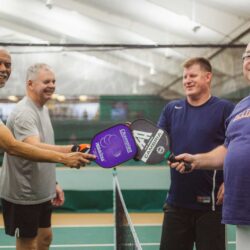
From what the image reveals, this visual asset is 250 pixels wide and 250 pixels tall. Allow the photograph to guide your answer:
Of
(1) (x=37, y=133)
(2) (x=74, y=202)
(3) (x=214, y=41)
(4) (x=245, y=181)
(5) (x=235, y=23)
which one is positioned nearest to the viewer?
(4) (x=245, y=181)

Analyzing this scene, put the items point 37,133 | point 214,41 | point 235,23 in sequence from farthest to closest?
point 214,41 < point 235,23 < point 37,133

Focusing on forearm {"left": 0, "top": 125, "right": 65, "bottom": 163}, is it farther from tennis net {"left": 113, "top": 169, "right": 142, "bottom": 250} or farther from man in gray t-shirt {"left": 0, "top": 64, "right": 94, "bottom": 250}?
tennis net {"left": 113, "top": 169, "right": 142, "bottom": 250}

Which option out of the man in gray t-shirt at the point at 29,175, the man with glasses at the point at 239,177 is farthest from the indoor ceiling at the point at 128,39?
the man with glasses at the point at 239,177

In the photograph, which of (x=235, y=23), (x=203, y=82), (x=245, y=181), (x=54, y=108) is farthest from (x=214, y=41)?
(x=245, y=181)

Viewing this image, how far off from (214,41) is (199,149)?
829 centimetres

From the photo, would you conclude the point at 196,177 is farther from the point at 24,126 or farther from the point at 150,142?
the point at 24,126

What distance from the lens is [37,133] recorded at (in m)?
2.99

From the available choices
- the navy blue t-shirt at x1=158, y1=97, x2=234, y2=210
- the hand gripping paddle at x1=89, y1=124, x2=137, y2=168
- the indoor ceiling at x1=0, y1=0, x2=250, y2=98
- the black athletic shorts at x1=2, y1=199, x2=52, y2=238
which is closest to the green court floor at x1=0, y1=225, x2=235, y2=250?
the black athletic shorts at x1=2, y1=199, x2=52, y2=238

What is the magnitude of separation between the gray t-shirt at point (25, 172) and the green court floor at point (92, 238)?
251 centimetres

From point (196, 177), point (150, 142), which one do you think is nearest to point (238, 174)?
point (150, 142)

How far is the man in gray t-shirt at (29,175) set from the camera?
3014 millimetres

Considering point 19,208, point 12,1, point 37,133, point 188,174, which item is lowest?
point 19,208

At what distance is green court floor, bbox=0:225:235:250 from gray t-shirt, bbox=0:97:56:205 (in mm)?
2511

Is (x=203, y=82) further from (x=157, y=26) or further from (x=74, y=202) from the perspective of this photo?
(x=157, y=26)
